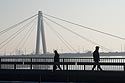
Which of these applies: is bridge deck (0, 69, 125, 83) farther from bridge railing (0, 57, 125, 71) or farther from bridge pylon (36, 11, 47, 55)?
bridge pylon (36, 11, 47, 55)

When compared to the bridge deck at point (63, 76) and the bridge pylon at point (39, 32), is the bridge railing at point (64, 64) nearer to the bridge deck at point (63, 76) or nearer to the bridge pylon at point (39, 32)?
the bridge deck at point (63, 76)

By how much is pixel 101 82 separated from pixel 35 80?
345 centimetres

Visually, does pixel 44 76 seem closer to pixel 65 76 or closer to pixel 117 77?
pixel 65 76

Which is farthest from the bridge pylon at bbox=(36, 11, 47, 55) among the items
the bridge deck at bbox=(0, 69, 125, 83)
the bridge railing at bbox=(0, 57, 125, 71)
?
the bridge deck at bbox=(0, 69, 125, 83)

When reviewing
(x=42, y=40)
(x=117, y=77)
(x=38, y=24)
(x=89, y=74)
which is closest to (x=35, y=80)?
(x=89, y=74)

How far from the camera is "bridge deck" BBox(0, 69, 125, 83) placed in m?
16.6

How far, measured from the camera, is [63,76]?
17891mm

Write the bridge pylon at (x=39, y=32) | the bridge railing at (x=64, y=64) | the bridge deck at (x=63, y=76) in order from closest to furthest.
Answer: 1. the bridge deck at (x=63, y=76)
2. the bridge railing at (x=64, y=64)
3. the bridge pylon at (x=39, y=32)

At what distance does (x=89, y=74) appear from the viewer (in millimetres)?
16828

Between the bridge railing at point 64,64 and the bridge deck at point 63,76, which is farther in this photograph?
the bridge railing at point 64,64

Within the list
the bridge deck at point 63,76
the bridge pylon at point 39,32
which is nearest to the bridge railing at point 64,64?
the bridge deck at point 63,76

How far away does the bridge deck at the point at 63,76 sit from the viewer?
1661 centimetres

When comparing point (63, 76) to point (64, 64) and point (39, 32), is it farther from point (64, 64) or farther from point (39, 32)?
point (39, 32)

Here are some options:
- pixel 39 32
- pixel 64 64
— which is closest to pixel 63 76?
pixel 64 64
